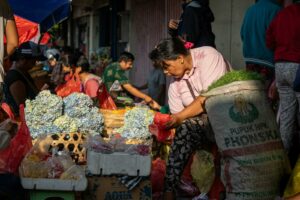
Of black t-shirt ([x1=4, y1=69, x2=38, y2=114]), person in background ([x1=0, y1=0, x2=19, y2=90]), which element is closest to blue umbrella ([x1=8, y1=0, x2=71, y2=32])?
black t-shirt ([x1=4, y1=69, x2=38, y2=114])

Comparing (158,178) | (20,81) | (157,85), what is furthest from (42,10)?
(158,178)

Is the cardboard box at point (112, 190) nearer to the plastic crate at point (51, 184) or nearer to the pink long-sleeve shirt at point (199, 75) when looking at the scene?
the plastic crate at point (51, 184)

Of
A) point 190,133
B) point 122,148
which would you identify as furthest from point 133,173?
point 190,133

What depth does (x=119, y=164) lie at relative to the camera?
452 centimetres

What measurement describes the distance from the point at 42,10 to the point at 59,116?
11.6ft

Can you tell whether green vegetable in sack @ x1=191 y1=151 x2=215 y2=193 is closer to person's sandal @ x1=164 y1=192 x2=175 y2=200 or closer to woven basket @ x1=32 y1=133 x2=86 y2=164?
person's sandal @ x1=164 y1=192 x2=175 y2=200

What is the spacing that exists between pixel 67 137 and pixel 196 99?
144cm

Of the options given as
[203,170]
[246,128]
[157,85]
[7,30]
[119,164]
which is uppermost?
[7,30]

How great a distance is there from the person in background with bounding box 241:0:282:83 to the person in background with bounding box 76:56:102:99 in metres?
1.98

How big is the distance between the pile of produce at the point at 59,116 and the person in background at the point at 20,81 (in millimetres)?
409

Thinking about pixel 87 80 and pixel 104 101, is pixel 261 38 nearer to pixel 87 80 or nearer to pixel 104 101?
pixel 104 101

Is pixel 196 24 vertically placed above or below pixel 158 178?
above

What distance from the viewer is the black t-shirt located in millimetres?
6207

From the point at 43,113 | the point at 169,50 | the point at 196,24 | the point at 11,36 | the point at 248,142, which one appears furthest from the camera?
the point at 196,24
